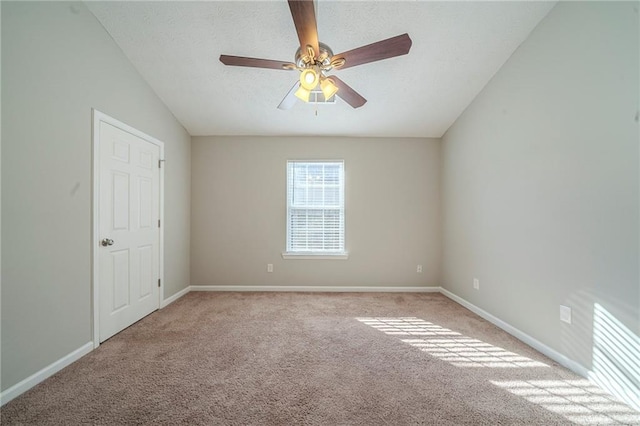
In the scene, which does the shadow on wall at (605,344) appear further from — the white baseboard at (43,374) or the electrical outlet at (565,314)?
the white baseboard at (43,374)

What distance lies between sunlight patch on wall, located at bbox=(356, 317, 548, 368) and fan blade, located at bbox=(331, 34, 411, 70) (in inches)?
90.5

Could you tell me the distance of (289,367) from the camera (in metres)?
1.90

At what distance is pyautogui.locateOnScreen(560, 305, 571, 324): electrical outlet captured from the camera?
1.92 metres

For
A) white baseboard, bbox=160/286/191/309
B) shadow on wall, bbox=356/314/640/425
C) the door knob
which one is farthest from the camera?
white baseboard, bbox=160/286/191/309

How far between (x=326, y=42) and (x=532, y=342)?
323cm

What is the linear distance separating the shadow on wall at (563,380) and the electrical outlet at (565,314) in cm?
18

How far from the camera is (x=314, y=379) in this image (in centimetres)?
176

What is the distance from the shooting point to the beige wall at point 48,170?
63.3 inches

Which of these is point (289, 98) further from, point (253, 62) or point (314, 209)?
point (314, 209)

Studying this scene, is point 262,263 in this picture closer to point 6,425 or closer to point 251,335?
point 251,335

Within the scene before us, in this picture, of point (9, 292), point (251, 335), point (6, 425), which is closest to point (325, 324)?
point (251, 335)

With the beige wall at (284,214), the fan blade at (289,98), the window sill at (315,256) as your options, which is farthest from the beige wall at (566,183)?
the fan blade at (289,98)

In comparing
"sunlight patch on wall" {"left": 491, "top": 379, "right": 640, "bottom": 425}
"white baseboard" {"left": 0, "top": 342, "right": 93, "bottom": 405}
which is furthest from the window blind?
"sunlight patch on wall" {"left": 491, "top": 379, "right": 640, "bottom": 425}

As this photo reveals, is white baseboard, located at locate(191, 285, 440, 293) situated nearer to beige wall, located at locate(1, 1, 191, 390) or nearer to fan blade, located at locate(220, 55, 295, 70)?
beige wall, located at locate(1, 1, 191, 390)
